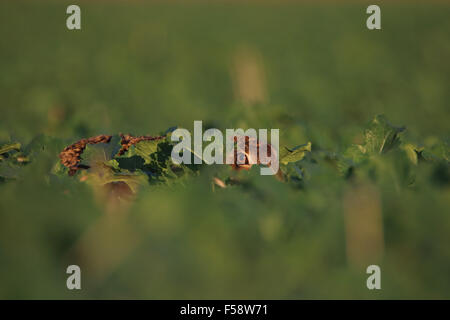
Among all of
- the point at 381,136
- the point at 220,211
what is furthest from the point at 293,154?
the point at 220,211

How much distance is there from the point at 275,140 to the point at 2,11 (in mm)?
5438

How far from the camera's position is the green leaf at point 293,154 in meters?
0.79

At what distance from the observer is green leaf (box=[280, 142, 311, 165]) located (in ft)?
2.58

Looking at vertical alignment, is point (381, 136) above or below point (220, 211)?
above

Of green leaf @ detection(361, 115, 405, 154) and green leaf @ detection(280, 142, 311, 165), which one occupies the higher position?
green leaf @ detection(361, 115, 405, 154)

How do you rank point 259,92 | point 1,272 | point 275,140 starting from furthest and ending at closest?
point 259,92 → point 1,272 → point 275,140

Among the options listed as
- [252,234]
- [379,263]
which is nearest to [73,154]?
[252,234]

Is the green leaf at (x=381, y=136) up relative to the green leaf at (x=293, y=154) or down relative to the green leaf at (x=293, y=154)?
up

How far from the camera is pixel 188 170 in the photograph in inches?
30.9

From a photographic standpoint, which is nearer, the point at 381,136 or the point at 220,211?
the point at 381,136

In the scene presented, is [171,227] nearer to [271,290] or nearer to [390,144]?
[271,290]

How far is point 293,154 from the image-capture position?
790 millimetres

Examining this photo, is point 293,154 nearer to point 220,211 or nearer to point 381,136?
point 381,136

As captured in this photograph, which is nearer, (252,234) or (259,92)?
(252,234)
